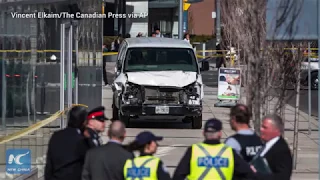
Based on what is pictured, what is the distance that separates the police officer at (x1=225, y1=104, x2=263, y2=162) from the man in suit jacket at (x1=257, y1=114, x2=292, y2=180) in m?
0.14

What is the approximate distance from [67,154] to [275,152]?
72.3 inches

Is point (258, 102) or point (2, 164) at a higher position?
point (258, 102)

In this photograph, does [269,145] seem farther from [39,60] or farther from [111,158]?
[39,60]

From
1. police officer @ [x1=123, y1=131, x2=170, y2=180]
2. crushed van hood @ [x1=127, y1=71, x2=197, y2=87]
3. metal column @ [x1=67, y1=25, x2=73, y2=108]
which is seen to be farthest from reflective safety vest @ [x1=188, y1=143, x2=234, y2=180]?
crushed van hood @ [x1=127, y1=71, x2=197, y2=87]

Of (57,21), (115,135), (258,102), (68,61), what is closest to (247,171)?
(115,135)

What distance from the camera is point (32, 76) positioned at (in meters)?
10.7

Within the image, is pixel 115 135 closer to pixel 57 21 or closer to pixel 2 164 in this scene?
pixel 2 164

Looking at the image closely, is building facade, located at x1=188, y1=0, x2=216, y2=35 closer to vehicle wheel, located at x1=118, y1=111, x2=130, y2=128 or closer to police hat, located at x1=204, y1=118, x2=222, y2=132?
vehicle wheel, located at x1=118, y1=111, x2=130, y2=128

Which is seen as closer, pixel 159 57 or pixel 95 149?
pixel 95 149

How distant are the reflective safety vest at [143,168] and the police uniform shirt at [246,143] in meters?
0.79

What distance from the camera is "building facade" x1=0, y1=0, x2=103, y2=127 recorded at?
9.45 meters

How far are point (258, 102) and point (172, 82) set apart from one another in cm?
703

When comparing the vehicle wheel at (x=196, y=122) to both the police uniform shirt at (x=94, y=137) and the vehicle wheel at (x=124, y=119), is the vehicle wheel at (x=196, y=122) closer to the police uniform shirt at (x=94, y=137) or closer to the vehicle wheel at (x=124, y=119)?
the vehicle wheel at (x=124, y=119)

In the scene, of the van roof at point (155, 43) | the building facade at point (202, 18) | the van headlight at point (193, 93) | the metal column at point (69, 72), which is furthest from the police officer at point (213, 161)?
the building facade at point (202, 18)
